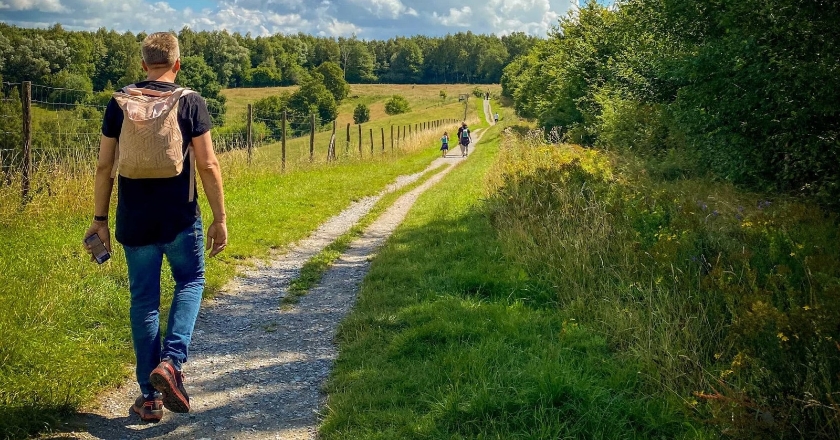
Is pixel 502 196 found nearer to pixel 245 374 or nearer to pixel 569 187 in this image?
pixel 569 187

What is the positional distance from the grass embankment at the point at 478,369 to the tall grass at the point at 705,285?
247 mm

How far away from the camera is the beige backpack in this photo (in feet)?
11.2

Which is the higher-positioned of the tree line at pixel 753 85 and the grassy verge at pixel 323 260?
the tree line at pixel 753 85

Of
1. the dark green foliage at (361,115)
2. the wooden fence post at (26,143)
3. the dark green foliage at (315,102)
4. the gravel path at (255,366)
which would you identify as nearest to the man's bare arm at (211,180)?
the gravel path at (255,366)

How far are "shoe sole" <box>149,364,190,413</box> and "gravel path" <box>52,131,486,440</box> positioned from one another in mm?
235

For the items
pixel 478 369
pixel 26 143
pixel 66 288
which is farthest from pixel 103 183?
pixel 26 143

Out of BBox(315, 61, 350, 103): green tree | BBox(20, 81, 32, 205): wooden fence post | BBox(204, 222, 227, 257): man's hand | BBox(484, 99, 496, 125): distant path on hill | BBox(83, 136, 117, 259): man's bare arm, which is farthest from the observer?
BBox(315, 61, 350, 103): green tree

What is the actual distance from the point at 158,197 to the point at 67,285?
276 centimetres

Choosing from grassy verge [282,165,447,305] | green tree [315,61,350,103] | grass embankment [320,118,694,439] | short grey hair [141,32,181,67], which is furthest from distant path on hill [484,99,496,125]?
short grey hair [141,32,181,67]

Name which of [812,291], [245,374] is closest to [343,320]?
[245,374]

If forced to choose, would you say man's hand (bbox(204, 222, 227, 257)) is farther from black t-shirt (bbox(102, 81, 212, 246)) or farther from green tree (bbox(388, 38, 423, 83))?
green tree (bbox(388, 38, 423, 83))

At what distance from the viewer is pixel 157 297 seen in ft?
12.5

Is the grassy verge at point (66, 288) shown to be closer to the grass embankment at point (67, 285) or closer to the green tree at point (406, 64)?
the grass embankment at point (67, 285)

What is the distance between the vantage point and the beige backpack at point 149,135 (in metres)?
3.42
